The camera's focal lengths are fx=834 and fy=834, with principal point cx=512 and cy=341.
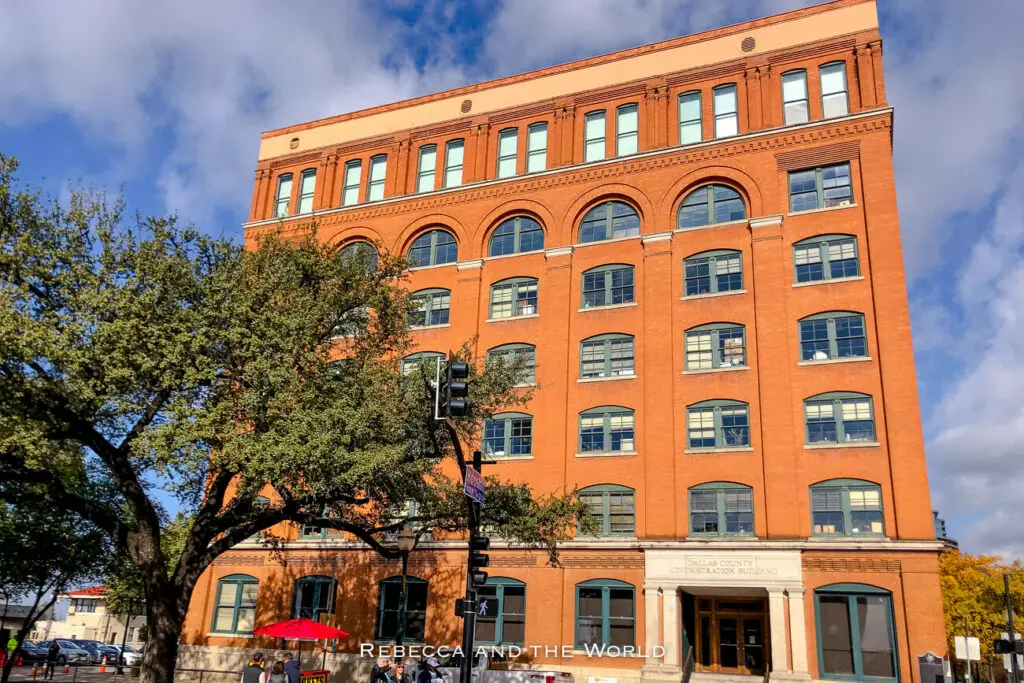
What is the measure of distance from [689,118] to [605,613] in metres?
21.3

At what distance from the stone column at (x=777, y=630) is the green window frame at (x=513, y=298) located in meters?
15.3

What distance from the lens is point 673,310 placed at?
3391 cm

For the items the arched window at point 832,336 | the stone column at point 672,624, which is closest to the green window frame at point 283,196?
the arched window at point 832,336

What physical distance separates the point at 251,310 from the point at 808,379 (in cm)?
1984

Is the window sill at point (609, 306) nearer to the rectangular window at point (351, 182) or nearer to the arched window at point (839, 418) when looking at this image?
the arched window at point (839, 418)

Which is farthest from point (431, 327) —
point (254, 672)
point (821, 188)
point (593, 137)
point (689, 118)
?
point (254, 672)

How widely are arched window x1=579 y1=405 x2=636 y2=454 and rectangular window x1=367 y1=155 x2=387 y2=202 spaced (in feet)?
55.0

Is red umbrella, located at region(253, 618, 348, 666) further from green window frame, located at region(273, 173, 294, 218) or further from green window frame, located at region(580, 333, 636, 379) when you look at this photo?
green window frame, located at region(273, 173, 294, 218)

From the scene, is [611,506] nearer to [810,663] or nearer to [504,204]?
[810,663]

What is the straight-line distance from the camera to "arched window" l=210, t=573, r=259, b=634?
3738 cm

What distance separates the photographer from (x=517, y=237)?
3856 cm

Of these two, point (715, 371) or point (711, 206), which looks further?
point (711, 206)

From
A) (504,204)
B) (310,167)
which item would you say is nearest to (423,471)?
(504,204)

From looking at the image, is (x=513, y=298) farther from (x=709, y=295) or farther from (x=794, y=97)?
(x=794, y=97)
